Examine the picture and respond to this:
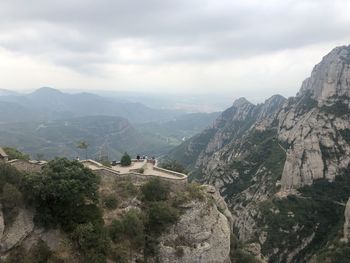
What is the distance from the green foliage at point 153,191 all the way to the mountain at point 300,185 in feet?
118

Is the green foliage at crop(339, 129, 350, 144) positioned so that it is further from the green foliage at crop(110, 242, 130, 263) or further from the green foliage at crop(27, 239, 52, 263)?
the green foliage at crop(27, 239, 52, 263)

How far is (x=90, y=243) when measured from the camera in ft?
142

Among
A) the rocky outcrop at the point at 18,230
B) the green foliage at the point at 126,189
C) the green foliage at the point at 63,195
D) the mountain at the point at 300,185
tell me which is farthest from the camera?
the mountain at the point at 300,185

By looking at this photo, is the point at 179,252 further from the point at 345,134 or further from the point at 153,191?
the point at 345,134

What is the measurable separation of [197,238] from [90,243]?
13.0 m

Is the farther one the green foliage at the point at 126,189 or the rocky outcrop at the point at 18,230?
the green foliage at the point at 126,189

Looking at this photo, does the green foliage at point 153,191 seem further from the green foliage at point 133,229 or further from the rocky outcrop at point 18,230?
the rocky outcrop at point 18,230

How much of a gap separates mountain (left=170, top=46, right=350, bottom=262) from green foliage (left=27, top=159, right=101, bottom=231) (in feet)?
146

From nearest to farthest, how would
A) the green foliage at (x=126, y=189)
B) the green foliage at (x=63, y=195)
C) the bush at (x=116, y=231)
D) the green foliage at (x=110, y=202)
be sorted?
the green foliage at (x=63, y=195)
the bush at (x=116, y=231)
the green foliage at (x=110, y=202)
the green foliage at (x=126, y=189)

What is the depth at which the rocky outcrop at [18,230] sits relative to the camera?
41.5 m

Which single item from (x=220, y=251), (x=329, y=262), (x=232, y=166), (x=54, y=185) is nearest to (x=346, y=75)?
(x=232, y=166)

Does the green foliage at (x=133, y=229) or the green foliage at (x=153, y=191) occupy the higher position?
the green foliage at (x=153, y=191)

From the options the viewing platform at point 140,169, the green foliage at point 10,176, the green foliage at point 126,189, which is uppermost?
the green foliage at point 10,176

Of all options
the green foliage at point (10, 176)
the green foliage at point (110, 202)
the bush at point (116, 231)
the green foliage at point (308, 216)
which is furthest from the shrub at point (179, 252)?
the green foliage at point (308, 216)
